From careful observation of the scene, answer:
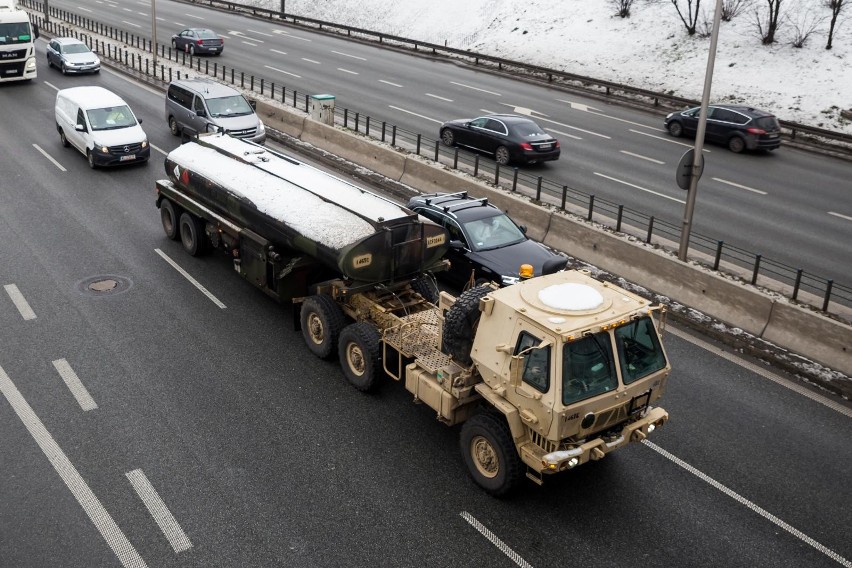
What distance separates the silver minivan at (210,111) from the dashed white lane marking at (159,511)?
1607 cm

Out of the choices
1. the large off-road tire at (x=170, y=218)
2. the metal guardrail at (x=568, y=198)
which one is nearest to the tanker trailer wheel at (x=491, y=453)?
the metal guardrail at (x=568, y=198)

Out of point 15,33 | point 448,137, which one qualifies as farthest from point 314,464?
point 15,33

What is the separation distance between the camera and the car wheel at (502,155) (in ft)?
81.3

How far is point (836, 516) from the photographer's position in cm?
955

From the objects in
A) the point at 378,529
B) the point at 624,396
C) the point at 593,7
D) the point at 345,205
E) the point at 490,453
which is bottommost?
the point at 378,529

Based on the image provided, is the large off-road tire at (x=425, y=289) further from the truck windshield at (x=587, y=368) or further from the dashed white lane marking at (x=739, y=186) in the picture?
the dashed white lane marking at (x=739, y=186)

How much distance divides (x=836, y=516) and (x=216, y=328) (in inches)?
397

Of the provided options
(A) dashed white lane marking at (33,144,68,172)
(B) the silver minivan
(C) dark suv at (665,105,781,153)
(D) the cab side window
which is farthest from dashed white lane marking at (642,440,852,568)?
(C) dark suv at (665,105,781,153)

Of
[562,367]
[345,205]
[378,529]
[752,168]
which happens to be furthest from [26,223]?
[752,168]

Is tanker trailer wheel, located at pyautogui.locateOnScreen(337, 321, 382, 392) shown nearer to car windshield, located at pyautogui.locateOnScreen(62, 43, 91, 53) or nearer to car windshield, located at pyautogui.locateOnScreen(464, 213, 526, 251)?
car windshield, located at pyautogui.locateOnScreen(464, 213, 526, 251)

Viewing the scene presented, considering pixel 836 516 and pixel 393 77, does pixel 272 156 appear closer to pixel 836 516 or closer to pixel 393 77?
pixel 836 516

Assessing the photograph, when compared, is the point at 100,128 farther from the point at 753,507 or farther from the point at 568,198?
the point at 753,507

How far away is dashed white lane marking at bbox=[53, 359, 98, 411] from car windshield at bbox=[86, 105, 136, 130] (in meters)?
12.6

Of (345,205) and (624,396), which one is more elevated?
(345,205)
